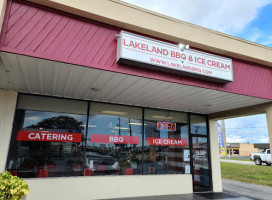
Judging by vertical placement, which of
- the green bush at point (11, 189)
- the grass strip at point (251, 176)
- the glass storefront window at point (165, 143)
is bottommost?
the grass strip at point (251, 176)

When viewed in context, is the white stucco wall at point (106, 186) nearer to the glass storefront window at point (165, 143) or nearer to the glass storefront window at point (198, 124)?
the glass storefront window at point (165, 143)

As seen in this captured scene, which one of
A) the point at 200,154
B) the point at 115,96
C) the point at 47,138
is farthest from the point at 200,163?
the point at 47,138

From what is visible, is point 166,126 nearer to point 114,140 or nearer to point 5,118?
point 114,140

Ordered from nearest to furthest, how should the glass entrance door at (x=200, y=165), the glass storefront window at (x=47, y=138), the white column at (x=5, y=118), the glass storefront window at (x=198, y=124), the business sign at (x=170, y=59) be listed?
the business sign at (x=170, y=59)
the white column at (x=5, y=118)
the glass storefront window at (x=47, y=138)
the glass entrance door at (x=200, y=165)
the glass storefront window at (x=198, y=124)

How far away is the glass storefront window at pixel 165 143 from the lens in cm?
806

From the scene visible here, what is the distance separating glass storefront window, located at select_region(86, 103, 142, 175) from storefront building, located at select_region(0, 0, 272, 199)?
36mm

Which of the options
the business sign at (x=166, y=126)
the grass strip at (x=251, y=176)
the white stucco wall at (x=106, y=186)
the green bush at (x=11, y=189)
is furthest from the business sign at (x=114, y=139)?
the grass strip at (x=251, y=176)

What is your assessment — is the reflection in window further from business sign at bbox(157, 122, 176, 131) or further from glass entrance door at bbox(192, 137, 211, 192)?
business sign at bbox(157, 122, 176, 131)

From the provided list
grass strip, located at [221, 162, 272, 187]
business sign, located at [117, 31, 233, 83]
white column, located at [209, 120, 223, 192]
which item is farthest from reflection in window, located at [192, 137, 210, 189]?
grass strip, located at [221, 162, 272, 187]

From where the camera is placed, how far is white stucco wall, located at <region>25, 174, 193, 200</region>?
240 inches

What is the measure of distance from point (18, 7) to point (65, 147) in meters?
4.32

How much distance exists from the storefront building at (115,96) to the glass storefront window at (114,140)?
4 centimetres

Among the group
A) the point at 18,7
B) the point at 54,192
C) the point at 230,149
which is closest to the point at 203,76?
the point at 18,7

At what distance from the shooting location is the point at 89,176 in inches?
267
